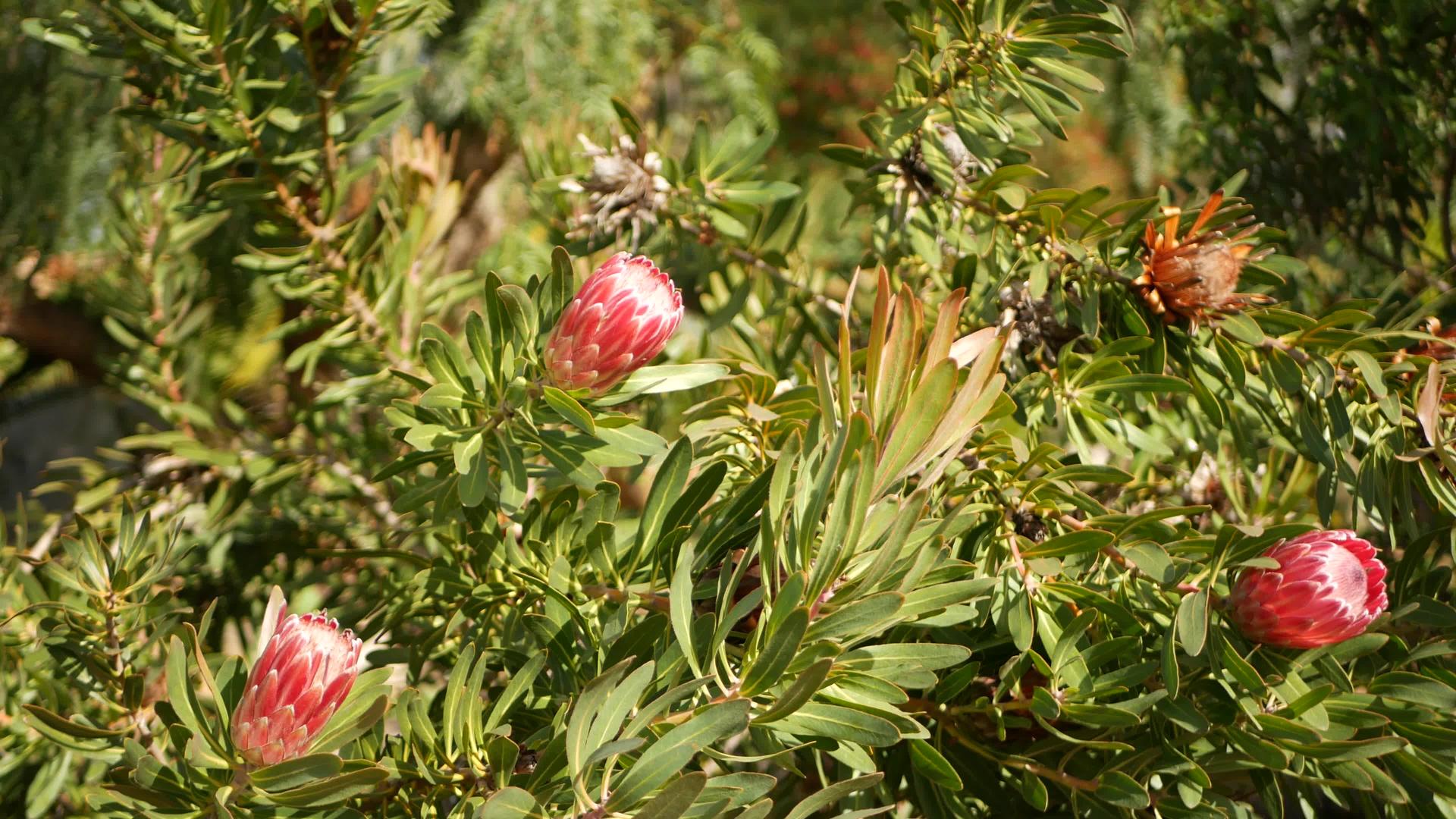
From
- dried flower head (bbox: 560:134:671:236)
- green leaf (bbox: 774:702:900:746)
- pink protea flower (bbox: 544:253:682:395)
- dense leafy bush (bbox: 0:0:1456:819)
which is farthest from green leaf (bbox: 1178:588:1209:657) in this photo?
dried flower head (bbox: 560:134:671:236)

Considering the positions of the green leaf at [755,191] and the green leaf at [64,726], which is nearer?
the green leaf at [64,726]

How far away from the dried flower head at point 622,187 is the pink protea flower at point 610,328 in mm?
185

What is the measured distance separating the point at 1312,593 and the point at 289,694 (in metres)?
0.36

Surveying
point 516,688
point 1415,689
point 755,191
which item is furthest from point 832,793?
point 755,191

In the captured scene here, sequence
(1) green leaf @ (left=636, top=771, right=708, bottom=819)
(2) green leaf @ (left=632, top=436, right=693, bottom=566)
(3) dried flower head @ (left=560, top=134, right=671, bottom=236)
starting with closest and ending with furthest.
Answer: (1) green leaf @ (left=636, top=771, right=708, bottom=819) → (2) green leaf @ (left=632, top=436, right=693, bottom=566) → (3) dried flower head @ (left=560, top=134, right=671, bottom=236)

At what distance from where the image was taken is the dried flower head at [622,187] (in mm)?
544

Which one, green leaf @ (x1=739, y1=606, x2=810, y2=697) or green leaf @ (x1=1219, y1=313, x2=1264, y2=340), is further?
green leaf @ (x1=1219, y1=313, x2=1264, y2=340)

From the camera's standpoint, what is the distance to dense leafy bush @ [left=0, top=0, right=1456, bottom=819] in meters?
0.33

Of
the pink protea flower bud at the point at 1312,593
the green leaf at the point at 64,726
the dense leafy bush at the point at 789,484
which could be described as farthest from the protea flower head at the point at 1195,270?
the green leaf at the point at 64,726

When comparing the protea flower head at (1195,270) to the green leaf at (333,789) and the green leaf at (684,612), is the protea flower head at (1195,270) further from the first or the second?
the green leaf at (333,789)

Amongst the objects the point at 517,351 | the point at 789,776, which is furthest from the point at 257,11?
the point at 789,776

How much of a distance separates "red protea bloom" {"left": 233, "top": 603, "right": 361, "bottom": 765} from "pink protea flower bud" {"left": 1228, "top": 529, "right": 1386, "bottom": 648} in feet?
1.12

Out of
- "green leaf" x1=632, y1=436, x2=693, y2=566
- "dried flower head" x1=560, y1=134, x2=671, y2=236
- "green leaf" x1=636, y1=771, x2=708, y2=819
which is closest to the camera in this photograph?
"green leaf" x1=636, y1=771, x2=708, y2=819

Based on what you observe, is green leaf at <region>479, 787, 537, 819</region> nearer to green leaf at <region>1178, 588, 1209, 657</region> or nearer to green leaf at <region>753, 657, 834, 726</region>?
green leaf at <region>753, 657, 834, 726</region>
